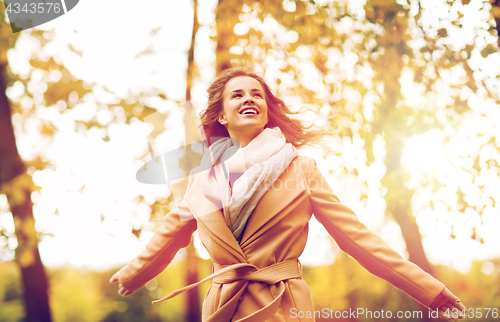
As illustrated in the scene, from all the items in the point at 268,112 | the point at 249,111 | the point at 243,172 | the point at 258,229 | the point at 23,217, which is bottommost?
the point at 23,217

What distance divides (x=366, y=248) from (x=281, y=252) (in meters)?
0.44

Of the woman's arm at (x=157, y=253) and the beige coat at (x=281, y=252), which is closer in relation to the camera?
the beige coat at (x=281, y=252)

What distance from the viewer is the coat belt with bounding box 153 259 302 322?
5.32 ft

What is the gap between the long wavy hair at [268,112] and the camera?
2242 mm

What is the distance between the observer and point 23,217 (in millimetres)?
3646

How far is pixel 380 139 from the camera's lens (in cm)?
320

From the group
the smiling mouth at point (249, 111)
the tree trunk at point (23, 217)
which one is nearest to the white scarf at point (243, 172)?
the smiling mouth at point (249, 111)

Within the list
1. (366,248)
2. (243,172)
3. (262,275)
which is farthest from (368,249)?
(243,172)

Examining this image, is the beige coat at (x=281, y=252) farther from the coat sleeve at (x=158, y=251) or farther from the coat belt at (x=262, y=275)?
the coat sleeve at (x=158, y=251)

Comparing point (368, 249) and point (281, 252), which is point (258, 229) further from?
point (368, 249)

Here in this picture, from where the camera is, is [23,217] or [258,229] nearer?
[258,229]

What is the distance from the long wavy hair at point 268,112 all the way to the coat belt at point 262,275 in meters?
0.86

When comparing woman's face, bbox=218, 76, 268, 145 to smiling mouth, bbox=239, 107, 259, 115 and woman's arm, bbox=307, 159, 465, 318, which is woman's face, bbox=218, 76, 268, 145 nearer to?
smiling mouth, bbox=239, 107, 259, 115

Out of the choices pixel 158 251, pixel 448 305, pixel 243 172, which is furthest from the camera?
pixel 158 251
